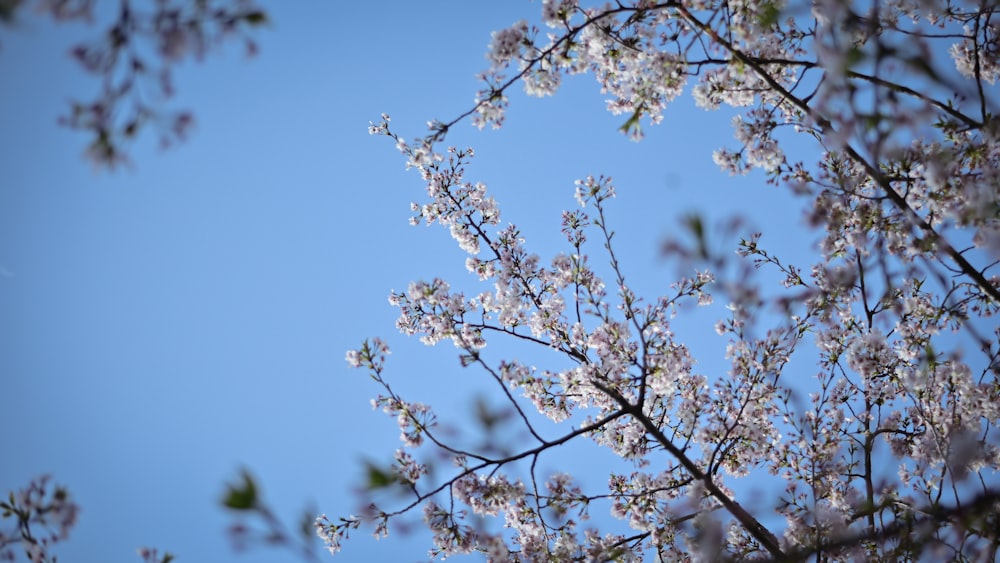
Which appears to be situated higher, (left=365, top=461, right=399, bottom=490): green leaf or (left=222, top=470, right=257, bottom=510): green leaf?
(left=365, top=461, right=399, bottom=490): green leaf

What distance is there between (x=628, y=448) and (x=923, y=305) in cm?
334

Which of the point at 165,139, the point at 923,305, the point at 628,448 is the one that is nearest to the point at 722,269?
the point at 165,139

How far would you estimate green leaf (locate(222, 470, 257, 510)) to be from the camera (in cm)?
172

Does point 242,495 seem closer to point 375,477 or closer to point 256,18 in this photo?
point 375,477

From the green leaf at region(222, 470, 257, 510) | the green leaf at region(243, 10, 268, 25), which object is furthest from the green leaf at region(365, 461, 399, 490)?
the green leaf at region(243, 10, 268, 25)

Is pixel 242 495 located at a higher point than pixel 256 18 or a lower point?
lower

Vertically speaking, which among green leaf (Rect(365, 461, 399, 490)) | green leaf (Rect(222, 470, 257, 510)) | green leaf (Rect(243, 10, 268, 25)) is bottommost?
green leaf (Rect(222, 470, 257, 510))

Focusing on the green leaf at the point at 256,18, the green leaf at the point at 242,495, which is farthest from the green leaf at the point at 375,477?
the green leaf at the point at 256,18

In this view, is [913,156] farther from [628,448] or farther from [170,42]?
[170,42]

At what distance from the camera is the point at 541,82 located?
4.61 meters

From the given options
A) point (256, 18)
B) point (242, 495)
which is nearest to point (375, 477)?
point (242, 495)

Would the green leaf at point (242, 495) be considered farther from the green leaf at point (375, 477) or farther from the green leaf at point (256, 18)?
the green leaf at point (256, 18)

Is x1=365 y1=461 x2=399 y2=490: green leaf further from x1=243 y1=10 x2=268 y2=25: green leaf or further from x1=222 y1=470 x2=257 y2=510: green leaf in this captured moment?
x1=243 y1=10 x2=268 y2=25: green leaf

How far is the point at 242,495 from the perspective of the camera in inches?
68.0
